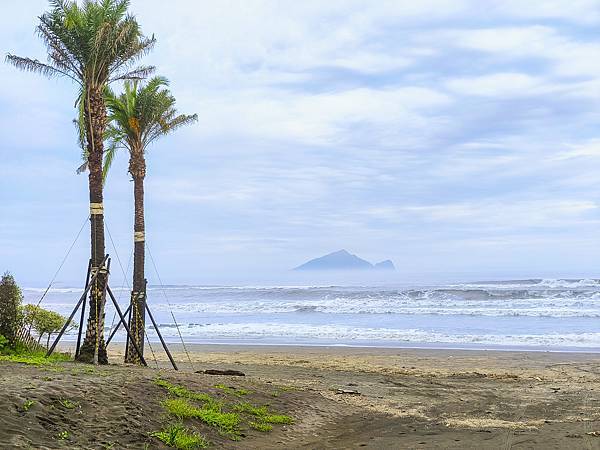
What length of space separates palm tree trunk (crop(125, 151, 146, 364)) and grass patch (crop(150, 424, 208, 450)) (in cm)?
785

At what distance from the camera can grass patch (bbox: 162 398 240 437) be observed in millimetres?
8953

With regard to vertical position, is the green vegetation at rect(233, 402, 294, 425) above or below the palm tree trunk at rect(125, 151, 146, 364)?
below

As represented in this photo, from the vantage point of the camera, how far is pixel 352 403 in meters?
12.8

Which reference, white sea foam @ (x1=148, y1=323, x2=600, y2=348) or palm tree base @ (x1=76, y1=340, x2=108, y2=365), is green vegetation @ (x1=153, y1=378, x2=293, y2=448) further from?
white sea foam @ (x1=148, y1=323, x2=600, y2=348)

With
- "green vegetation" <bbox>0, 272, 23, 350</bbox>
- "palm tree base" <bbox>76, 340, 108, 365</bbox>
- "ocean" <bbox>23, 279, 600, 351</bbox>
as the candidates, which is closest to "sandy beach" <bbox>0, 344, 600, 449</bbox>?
"palm tree base" <bbox>76, 340, 108, 365</bbox>

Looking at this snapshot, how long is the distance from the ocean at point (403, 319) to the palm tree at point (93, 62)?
14.9 metres

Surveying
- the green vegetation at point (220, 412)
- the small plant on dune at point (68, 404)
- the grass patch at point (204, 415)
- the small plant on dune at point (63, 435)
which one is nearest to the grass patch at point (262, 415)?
the green vegetation at point (220, 412)

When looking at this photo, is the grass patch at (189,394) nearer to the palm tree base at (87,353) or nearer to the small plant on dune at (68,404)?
the small plant on dune at (68,404)

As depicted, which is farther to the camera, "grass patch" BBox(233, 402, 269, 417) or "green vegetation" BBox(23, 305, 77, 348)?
"green vegetation" BBox(23, 305, 77, 348)

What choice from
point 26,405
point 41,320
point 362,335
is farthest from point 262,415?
point 362,335

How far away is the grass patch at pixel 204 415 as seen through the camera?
29.4ft

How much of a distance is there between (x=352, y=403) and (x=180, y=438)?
5459mm

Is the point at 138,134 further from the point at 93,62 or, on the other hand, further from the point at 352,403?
the point at 352,403

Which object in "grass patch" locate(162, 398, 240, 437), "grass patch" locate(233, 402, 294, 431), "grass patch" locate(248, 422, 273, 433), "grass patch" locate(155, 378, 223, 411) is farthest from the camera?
"grass patch" locate(233, 402, 294, 431)
